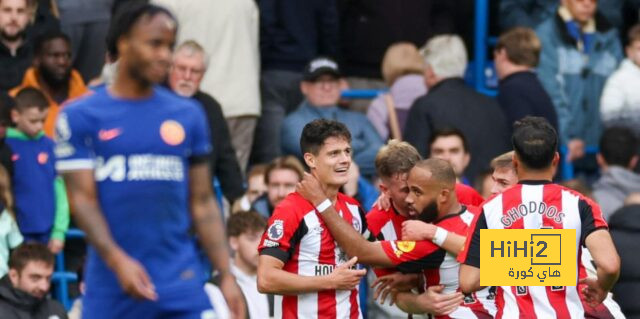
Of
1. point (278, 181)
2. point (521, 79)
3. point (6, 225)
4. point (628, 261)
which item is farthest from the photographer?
point (521, 79)

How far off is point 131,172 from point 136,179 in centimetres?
4

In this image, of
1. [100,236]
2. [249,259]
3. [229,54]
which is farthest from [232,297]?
[229,54]

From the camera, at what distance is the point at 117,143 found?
240 inches

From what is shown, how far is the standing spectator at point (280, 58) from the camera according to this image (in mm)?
13156

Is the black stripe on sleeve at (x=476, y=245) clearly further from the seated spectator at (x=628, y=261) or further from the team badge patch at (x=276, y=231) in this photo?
the seated spectator at (x=628, y=261)

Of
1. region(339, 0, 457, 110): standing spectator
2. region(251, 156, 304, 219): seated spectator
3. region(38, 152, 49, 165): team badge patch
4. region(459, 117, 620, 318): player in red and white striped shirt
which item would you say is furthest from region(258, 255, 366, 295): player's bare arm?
region(339, 0, 457, 110): standing spectator

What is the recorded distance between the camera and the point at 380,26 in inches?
535

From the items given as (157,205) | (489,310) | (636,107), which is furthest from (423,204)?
(636,107)

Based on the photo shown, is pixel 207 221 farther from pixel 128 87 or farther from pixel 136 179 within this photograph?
pixel 128 87

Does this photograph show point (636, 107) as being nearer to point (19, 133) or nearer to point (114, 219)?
point (19, 133)

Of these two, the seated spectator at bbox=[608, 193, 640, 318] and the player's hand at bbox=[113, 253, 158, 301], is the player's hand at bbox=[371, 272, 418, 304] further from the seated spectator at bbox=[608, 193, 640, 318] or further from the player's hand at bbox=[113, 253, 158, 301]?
the player's hand at bbox=[113, 253, 158, 301]

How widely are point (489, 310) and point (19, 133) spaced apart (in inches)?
188

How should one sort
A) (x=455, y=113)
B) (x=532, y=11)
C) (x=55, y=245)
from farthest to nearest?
(x=532, y=11), (x=455, y=113), (x=55, y=245)

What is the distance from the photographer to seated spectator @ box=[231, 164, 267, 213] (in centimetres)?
1187
